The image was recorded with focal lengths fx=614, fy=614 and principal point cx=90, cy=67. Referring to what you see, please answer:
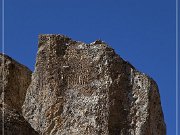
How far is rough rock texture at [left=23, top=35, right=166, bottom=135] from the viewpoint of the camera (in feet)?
41.2

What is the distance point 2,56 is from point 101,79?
5.35 m

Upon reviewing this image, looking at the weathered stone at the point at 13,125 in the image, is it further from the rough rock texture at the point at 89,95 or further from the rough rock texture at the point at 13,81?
the rough rock texture at the point at 13,81

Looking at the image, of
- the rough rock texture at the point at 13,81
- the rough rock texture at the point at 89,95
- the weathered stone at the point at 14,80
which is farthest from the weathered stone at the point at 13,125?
the weathered stone at the point at 14,80

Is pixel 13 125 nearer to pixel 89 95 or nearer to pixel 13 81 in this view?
pixel 89 95

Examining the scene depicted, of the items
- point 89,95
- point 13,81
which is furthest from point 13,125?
point 13,81

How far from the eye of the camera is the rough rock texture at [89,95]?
1257 cm

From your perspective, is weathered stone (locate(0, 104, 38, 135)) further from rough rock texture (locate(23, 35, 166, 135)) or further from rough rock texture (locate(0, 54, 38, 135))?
rough rock texture (locate(0, 54, 38, 135))

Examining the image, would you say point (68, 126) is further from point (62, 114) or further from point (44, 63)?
point (44, 63)

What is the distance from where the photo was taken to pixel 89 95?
1284 centimetres

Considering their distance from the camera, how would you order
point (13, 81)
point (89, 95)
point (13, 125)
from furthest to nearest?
point (13, 81) < point (89, 95) < point (13, 125)

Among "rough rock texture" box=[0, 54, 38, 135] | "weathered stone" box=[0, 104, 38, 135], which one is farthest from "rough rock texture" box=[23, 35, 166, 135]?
"weathered stone" box=[0, 104, 38, 135]

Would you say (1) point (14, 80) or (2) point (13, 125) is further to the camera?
(1) point (14, 80)

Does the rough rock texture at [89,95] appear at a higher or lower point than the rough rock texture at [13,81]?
lower

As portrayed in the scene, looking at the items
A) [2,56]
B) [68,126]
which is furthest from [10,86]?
[68,126]
